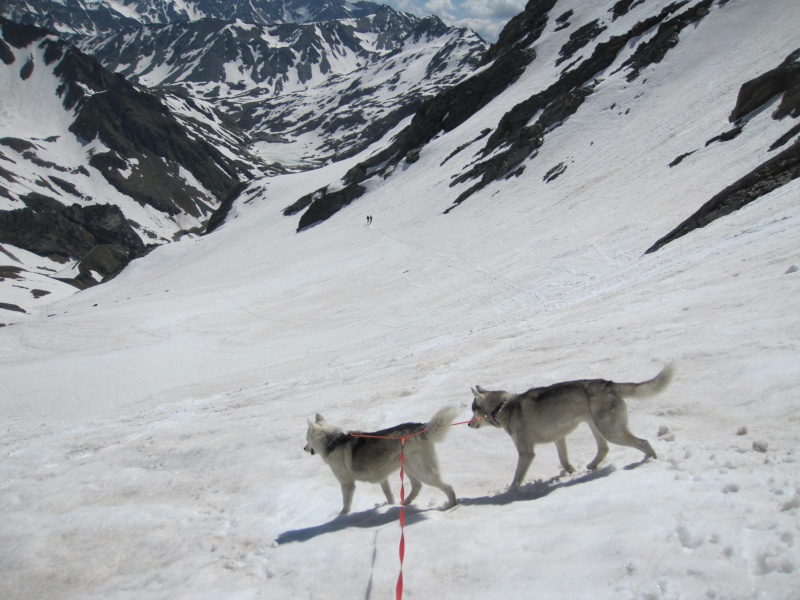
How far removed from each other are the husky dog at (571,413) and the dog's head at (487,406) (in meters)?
0.02

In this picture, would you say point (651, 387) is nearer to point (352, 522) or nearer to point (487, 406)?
point (487, 406)

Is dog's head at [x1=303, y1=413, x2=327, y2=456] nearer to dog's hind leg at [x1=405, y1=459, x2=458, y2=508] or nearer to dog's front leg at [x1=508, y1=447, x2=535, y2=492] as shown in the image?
dog's hind leg at [x1=405, y1=459, x2=458, y2=508]

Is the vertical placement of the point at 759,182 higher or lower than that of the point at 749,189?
higher

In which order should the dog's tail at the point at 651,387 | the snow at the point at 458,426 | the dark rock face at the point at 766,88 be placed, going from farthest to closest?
the dark rock face at the point at 766,88, the dog's tail at the point at 651,387, the snow at the point at 458,426

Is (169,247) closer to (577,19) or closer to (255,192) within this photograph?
(255,192)

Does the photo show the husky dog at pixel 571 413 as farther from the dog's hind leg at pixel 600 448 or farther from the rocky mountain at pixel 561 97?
the rocky mountain at pixel 561 97

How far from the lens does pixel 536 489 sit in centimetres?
625

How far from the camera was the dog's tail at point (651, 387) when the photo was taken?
5820 millimetres

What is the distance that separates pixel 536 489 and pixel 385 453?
6.25 ft

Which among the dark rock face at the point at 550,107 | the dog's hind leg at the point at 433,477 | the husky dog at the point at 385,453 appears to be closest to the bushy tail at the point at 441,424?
the husky dog at the point at 385,453

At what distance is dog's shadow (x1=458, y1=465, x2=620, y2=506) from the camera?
602 centimetres

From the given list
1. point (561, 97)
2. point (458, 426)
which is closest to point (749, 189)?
point (458, 426)

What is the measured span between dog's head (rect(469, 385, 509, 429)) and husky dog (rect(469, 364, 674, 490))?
2 cm

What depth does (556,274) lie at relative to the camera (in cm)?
2459
